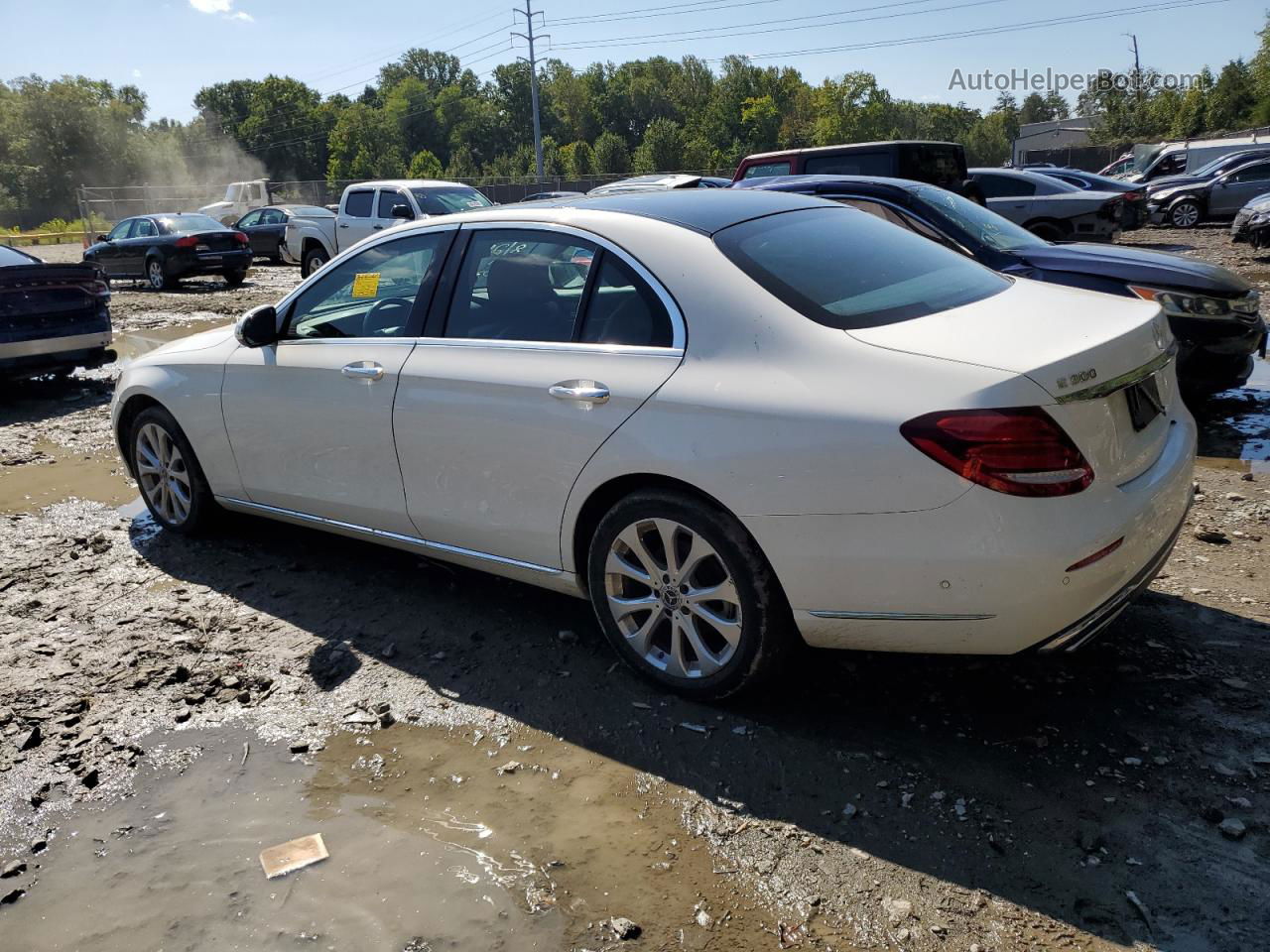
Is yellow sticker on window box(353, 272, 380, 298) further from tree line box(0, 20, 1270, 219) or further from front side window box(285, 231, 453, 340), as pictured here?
tree line box(0, 20, 1270, 219)

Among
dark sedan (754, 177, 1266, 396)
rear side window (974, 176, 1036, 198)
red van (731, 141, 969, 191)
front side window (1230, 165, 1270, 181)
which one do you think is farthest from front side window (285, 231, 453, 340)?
front side window (1230, 165, 1270, 181)

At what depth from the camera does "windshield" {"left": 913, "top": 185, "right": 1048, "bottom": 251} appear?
7031 millimetres

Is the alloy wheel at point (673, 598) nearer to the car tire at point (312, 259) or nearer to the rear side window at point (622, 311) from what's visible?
the rear side window at point (622, 311)

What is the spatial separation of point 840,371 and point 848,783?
1.25 metres

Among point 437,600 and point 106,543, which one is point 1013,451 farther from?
point 106,543

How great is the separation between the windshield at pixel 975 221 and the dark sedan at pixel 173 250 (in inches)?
613

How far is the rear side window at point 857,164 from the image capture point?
11.1 m

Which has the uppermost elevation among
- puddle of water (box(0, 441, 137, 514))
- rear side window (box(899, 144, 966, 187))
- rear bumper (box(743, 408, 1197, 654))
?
rear side window (box(899, 144, 966, 187))

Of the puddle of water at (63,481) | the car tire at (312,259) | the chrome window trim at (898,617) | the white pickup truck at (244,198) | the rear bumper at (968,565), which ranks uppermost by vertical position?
the white pickup truck at (244,198)

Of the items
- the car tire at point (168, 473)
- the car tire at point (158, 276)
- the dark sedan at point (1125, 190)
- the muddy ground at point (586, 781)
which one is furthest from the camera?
the car tire at point (158, 276)

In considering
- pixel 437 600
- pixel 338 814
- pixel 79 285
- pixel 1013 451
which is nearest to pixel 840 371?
pixel 1013 451

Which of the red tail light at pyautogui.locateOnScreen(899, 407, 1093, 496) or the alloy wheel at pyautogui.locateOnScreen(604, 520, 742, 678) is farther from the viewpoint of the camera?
the alloy wheel at pyautogui.locateOnScreen(604, 520, 742, 678)

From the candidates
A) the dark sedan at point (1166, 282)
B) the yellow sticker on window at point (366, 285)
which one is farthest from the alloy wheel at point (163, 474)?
the dark sedan at point (1166, 282)

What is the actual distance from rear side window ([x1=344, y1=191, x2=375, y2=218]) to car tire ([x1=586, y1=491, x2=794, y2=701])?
1515 cm
